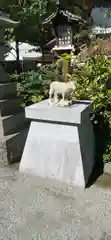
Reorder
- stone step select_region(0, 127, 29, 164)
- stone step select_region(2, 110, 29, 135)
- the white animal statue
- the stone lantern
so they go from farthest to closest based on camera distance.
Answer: the stone lantern < stone step select_region(2, 110, 29, 135) < stone step select_region(0, 127, 29, 164) < the white animal statue

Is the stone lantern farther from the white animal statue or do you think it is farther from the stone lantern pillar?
the white animal statue

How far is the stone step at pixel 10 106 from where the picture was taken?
3368mm

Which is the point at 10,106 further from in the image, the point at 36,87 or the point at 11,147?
the point at 36,87

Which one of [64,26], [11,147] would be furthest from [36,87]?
[64,26]

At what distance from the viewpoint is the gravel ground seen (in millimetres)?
1950

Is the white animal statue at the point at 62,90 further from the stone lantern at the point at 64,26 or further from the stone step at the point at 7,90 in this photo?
the stone lantern at the point at 64,26

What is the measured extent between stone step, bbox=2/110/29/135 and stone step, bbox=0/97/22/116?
9 cm

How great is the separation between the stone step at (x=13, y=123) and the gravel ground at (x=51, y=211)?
780 mm

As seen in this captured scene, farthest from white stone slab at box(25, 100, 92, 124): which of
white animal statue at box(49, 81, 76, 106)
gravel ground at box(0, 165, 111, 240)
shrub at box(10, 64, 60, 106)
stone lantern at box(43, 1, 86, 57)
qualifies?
stone lantern at box(43, 1, 86, 57)

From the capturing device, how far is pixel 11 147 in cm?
322

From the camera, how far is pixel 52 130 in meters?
2.71

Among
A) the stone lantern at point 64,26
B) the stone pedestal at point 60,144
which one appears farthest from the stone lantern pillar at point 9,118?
the stone lantern at point 64,26

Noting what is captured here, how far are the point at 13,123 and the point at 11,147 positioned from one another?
1.34 ft

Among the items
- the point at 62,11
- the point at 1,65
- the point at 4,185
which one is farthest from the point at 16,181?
the point at 62,11
